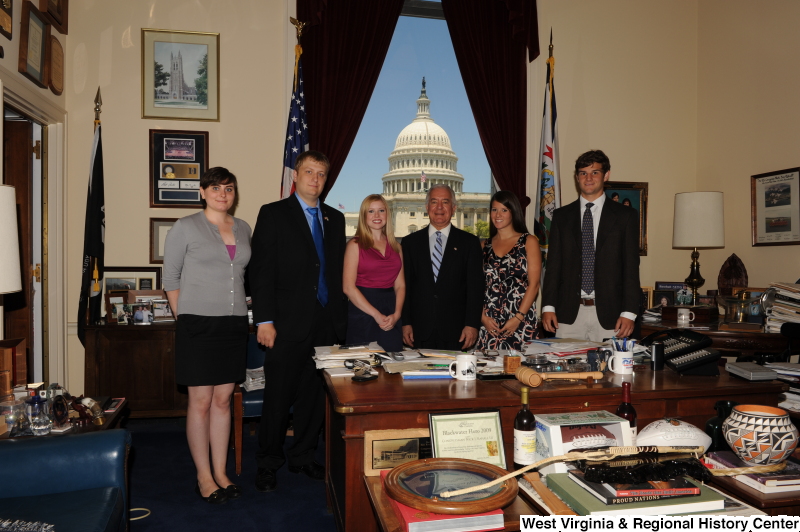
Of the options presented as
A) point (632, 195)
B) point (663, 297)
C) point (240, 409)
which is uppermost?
point (632, 195)

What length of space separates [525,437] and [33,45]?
12.7 feet

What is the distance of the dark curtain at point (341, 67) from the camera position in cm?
454

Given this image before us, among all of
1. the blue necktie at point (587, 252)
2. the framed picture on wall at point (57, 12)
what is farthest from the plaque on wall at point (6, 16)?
the blue necktie at point (587, 252)

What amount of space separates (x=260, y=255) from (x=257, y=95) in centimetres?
211

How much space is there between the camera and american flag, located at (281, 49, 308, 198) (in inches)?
166

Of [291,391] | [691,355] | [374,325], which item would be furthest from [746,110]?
[291,391]

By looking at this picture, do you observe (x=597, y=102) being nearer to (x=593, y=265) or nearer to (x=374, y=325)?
(x=593, y=265)

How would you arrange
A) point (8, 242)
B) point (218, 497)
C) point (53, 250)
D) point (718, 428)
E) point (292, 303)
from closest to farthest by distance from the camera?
point (718, 428) → point (8, 242) → point (218, 497) → point (292, 303) → point (53, 250)

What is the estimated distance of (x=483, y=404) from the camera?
1855mm

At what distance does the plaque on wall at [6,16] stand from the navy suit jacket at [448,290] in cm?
261

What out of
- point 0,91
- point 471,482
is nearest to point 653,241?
point 471,482

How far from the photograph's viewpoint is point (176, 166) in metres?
4.41

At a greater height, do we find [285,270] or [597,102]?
[597,102]

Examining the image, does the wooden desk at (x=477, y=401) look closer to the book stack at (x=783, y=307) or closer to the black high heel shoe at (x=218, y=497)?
the black high heel shoe at (x=218, y=497)
